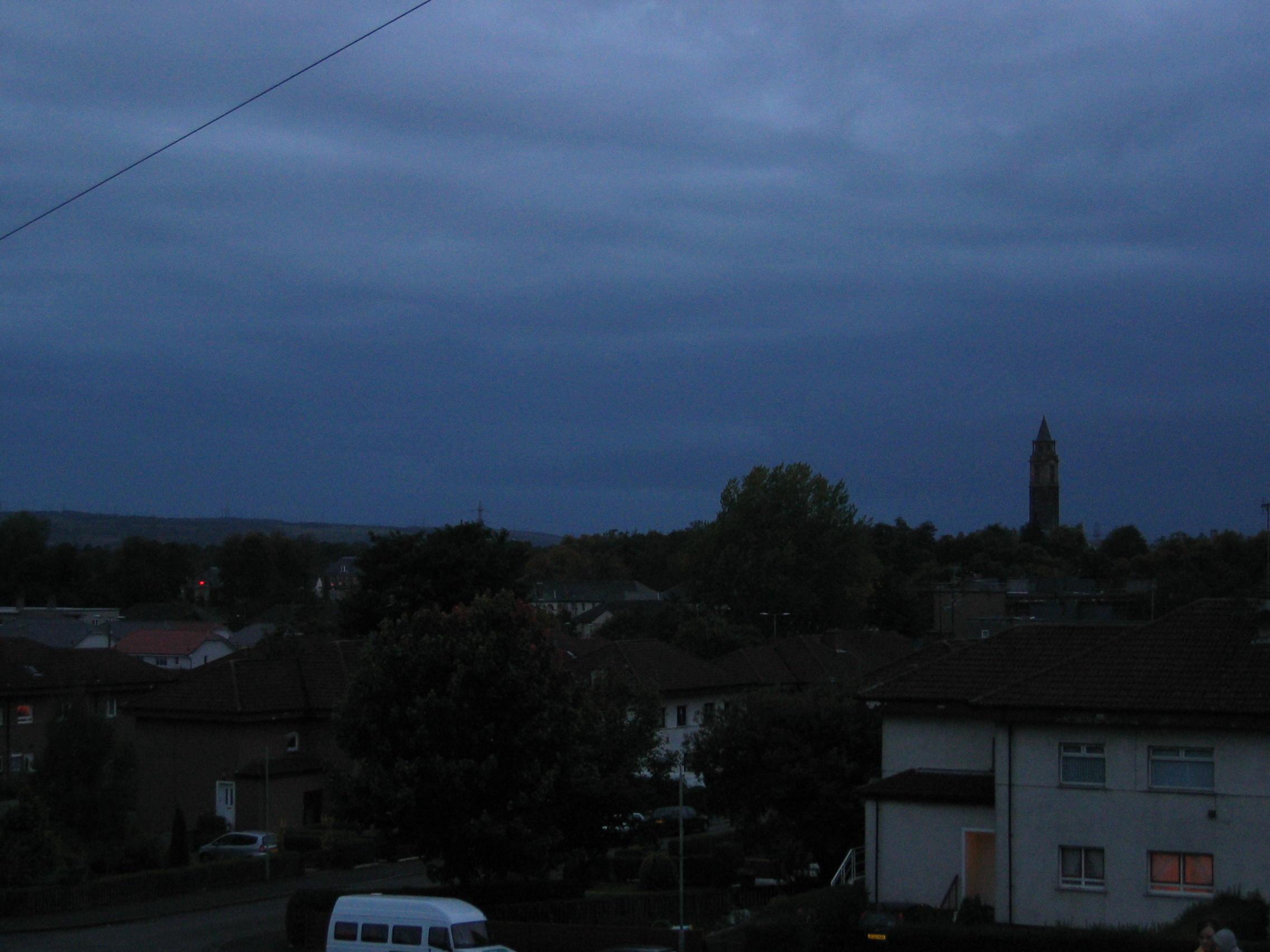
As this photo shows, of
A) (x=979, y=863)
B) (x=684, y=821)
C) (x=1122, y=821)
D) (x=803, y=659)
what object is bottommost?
(x=684, y=821)

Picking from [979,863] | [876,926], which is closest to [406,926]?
[876,926]

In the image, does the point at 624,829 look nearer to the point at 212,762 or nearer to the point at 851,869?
the point at 851,869

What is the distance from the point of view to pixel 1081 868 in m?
26.7

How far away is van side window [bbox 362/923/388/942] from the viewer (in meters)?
25.1

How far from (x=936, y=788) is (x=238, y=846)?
2351 centimetres

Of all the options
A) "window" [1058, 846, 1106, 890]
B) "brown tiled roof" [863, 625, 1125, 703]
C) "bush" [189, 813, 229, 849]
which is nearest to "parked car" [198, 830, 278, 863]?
"bush" [189, 813, 229, 849]

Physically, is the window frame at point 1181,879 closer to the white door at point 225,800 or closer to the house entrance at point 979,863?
the house entrance at point 979,863

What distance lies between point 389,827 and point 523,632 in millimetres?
5270

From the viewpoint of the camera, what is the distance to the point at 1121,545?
6713 inches

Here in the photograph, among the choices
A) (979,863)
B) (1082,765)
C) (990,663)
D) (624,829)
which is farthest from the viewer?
(624,829)

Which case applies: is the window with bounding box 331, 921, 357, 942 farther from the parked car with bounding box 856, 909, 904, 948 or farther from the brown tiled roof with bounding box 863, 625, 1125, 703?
the brown tiled roof with bounding box 863, 625, 1125, 703

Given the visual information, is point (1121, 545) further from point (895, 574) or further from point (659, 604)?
point (659, 604)

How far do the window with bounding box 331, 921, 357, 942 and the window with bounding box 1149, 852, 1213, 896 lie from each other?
14797 mm

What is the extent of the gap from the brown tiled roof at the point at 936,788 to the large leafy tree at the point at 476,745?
20.5 ft
